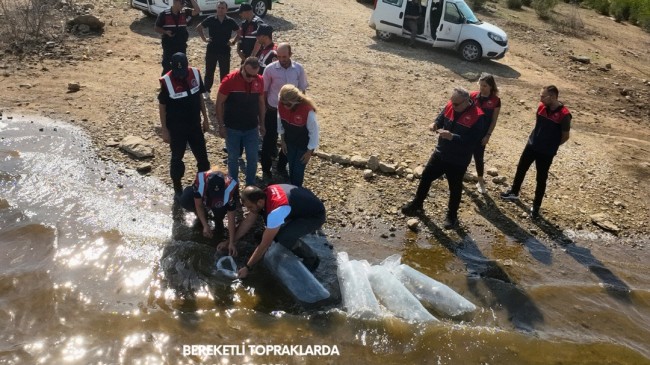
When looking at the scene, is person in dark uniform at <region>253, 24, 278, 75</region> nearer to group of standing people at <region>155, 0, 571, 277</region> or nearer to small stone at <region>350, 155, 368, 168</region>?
group of standing people at <region>155, 0, 571, 277</region>

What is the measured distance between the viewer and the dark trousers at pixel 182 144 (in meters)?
5.19

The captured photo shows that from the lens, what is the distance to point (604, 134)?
9008mm

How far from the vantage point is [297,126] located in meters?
5.11

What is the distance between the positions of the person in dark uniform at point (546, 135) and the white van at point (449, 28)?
685cm

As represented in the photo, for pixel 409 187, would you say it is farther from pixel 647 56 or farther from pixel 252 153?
pixel 647 56

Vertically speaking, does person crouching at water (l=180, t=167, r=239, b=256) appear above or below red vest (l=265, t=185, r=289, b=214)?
below

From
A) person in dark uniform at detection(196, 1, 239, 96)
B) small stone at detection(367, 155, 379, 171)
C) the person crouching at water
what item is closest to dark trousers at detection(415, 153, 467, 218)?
small stone at detection(367, 155, 379, 171)

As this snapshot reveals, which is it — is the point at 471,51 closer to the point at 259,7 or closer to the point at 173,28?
the point at 259,7

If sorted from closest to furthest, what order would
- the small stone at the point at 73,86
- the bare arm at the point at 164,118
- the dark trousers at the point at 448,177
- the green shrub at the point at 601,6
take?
the bare arm at the point at 164,118, the dark trousers at the point at 448,177, the small stone at the point at 73,86, the green shrub at the point at 601,6

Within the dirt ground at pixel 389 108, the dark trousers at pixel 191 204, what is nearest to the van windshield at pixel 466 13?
the dirt ground at pixel 389 108

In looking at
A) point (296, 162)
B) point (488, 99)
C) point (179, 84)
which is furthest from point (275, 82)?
point (488, 99)

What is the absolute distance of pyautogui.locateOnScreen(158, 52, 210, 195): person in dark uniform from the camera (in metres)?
4.91

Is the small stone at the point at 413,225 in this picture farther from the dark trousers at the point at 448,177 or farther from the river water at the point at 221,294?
the dark trousers at the point at 448,177

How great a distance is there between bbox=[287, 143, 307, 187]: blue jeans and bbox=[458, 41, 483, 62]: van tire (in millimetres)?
8433
